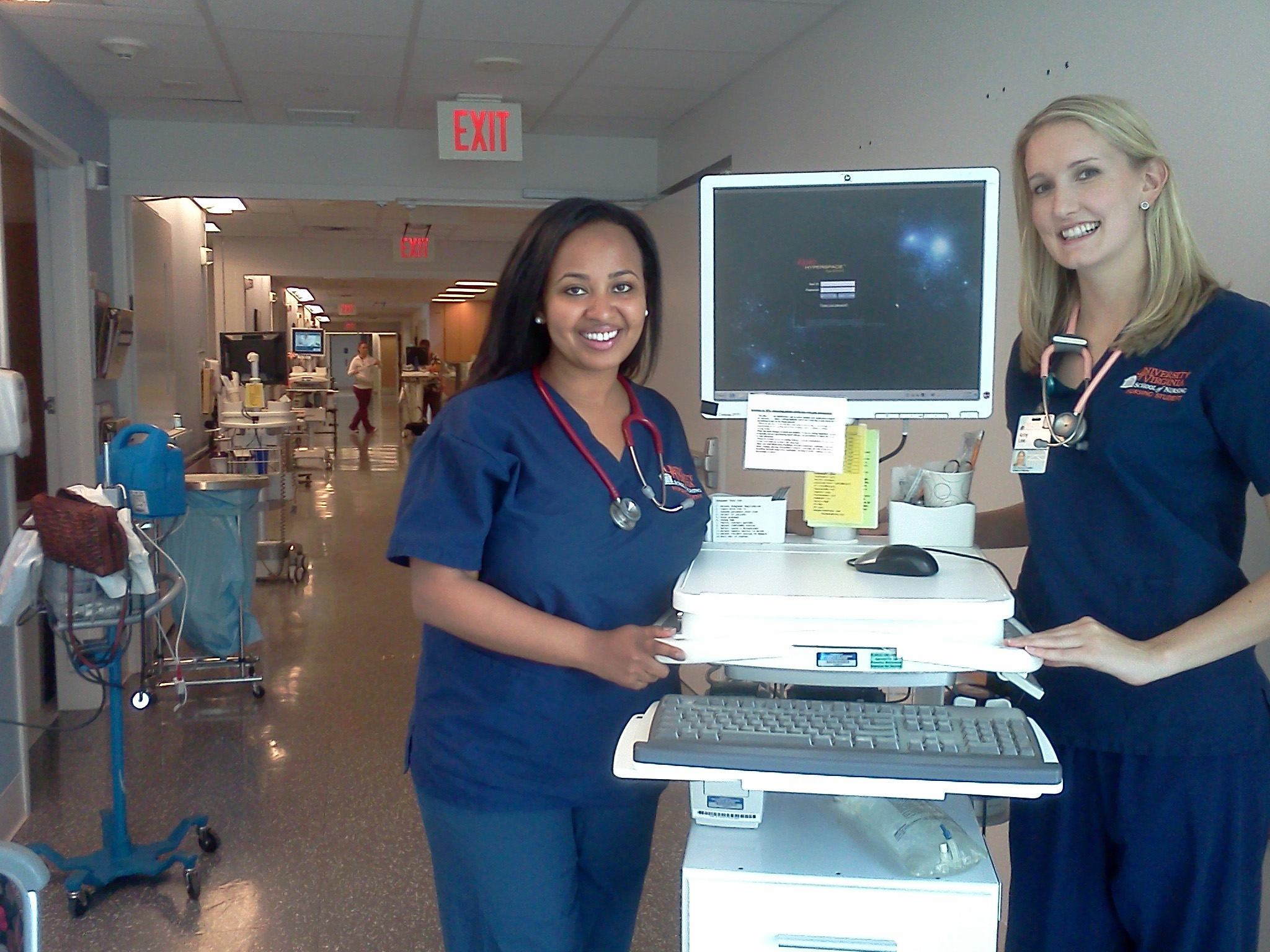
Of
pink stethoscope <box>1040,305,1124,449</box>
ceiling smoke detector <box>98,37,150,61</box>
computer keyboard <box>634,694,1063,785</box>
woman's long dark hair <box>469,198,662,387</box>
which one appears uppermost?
ceiling smoke detector <box>98,37,150,61</box>

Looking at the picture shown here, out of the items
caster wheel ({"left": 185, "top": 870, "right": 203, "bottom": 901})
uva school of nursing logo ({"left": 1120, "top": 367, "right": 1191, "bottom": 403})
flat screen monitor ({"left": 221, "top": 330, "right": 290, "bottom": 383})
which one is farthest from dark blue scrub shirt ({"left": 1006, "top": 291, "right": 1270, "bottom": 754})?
Answer: flat screen monitor ({"left": 221, "top": 330, "right": 290, "bottom": 383})

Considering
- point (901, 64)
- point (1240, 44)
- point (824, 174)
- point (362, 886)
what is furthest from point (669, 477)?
point (901, 64)

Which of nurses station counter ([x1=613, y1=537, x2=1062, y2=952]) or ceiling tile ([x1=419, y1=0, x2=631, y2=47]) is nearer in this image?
nurses station counter ([x1=613, y1=537, x2=1062, y2=952])

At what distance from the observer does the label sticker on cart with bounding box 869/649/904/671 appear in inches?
47.1

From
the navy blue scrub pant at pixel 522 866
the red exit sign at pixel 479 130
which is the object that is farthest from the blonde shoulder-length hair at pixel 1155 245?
the red exit sign at pixel 479 130

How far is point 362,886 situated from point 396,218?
7.33 meters

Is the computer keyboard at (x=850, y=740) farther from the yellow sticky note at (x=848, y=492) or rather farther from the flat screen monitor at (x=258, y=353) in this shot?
the flat screen monitor at (x=258, y=353)

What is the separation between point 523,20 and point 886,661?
10.6 feet

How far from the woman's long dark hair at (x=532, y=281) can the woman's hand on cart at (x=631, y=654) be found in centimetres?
47

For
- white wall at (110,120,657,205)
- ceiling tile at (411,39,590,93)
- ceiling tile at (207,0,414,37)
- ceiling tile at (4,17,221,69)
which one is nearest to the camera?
ceiling tile at (207,0,414,37)

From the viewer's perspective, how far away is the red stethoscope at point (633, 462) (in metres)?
1.50

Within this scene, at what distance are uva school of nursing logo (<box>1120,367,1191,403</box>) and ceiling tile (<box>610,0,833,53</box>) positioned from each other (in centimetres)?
266

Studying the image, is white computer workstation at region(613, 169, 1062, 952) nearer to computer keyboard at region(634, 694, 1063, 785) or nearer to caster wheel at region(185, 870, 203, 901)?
computer keyboard at region(634, 694, 1063, 785)

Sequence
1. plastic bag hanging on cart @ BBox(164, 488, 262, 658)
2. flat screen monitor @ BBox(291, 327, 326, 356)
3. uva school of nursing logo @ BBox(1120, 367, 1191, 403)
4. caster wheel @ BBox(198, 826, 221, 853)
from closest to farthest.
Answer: uva school of nursing logo @ BBox(1120, 367, 1191, 403)
caster wheel @ BBox(198, 826, 221, 853)
plastic bag hanging on cart @ BBox(164, 488, 262, 658)
flat screen monitor @ BBox(291, 327, 326, 356)
